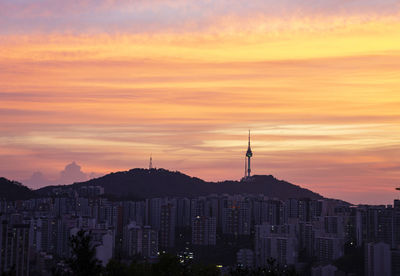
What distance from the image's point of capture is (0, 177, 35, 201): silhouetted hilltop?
69.3 meters

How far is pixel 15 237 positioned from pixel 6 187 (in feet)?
129

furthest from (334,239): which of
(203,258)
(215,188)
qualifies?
(215,188)

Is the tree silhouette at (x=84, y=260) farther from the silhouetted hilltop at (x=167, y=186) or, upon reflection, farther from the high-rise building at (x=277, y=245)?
the silhouetted hilltop at (x=167, y=186)

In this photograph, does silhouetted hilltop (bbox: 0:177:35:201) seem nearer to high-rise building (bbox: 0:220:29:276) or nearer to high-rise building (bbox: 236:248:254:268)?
high-rise building (bbox: 236:248:254:268)

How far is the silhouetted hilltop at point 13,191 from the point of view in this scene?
69312 mm

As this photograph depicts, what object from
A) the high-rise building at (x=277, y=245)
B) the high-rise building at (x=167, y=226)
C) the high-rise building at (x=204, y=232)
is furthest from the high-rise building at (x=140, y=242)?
the high-rise building at (x=277, y=245)

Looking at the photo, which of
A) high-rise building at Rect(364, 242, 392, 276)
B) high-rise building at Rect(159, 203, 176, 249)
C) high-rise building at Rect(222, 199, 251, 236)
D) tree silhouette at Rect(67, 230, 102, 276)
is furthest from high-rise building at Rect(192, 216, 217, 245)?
tree silhouette at Rect(67, 230, 102, 276)

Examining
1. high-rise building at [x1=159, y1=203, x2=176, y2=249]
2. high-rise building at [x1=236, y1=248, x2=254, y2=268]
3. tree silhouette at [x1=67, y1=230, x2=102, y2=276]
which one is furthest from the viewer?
high-rise building at [x1=159, y1=203, x2=176, y2=249]

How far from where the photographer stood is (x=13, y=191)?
71875mm

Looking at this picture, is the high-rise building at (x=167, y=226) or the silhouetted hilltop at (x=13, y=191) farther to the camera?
the silhouetted hilltop at (x=13, y=191)

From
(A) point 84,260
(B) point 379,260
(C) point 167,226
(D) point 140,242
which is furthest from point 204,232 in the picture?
(A) point 84,260

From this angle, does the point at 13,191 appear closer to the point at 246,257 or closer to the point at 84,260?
the point at 246,257

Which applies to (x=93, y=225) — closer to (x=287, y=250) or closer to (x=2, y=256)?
(x=287, y=250)

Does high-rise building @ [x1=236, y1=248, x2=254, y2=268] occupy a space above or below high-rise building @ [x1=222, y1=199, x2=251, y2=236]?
below
